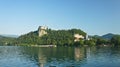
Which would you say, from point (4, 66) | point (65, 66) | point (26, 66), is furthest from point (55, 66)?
point (4, 66)

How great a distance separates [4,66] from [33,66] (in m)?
6.55

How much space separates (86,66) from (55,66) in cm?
710

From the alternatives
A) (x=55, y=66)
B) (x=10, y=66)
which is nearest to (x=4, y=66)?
(x=10, y=66)

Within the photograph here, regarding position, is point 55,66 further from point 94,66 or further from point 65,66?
point 94,66

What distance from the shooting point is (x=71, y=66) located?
59875 mm

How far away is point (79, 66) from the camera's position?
6019cm

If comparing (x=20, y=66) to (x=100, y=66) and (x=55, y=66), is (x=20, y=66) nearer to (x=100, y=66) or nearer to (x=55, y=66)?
(x=55, y=66)

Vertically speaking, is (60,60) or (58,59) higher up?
(58,59)

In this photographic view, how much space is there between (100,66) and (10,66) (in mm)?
20435

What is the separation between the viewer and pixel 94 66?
59.8m

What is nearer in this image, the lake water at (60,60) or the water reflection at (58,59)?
the lake water at (60,60)

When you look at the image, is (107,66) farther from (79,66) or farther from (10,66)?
(10,66)

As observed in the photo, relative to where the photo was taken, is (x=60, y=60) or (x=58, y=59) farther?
(x=58, y=59)

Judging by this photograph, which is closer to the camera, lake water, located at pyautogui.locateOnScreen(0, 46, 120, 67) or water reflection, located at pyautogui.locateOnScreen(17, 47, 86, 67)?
lake water, located at pyautogui.locateOnScreen(0, 46, 120, 67)
